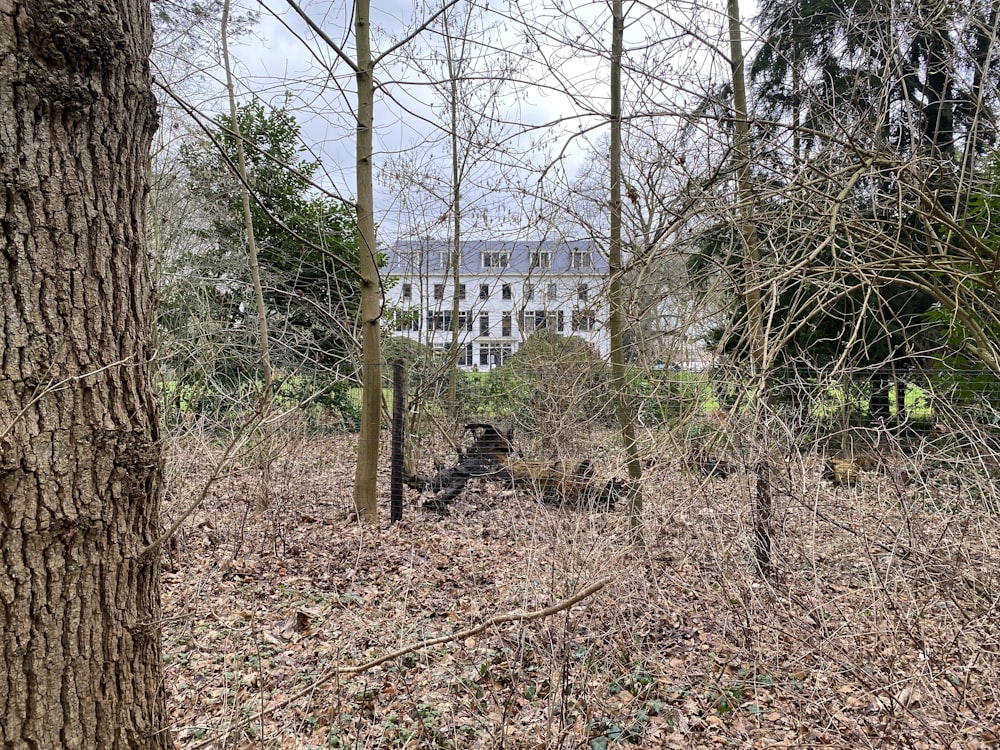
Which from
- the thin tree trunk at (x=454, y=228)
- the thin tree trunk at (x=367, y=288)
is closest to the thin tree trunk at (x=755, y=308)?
the thin tree trunk at (x=367, y=288)

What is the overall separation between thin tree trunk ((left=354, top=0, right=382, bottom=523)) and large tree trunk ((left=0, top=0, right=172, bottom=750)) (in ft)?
13.4

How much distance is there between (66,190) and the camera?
58.2 inches

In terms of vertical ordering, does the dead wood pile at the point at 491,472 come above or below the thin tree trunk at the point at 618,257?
below

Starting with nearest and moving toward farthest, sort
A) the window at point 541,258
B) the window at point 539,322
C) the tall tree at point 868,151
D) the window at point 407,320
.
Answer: the tall tree at point 868,151 → the window at point 541,258 → the window at point 539,322 → the window at point 407,320

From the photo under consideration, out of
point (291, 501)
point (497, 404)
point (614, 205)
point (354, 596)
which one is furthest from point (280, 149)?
point (354, 596)

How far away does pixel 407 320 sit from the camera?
35.0 feet

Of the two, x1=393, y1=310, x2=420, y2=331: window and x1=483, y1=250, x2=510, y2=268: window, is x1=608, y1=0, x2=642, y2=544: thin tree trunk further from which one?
x1=393, y1=310, x2=420, y2=331: window

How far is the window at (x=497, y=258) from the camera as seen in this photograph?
329 inches

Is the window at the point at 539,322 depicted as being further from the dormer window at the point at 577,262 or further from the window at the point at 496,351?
the window at the point at 496,351

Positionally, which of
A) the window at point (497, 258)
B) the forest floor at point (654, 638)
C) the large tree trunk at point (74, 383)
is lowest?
the forest floor at point (654, 638)

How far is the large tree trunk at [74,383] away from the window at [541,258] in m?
4.53

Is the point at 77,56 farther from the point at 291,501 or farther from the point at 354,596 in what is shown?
the point at 291,501

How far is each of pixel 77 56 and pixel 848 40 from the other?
4.04 m

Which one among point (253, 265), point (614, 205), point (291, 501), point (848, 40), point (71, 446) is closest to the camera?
point (71, 446)
